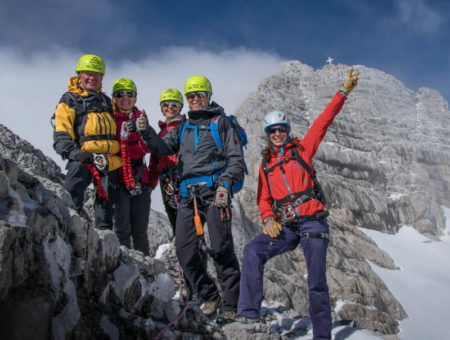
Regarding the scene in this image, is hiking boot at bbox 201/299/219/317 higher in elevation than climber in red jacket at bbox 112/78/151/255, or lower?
lower

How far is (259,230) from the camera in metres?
26.1

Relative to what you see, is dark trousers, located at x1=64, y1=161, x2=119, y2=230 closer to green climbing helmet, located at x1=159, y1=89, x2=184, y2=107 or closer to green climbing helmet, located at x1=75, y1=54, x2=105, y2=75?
green climbing helmet, located at x1=75, y1=54, x2=105, y2=75

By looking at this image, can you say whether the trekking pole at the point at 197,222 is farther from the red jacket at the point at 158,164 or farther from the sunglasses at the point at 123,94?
the sunglasses at the point at 123,94

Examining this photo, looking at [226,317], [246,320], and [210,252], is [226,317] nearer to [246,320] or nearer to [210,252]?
[246,320]

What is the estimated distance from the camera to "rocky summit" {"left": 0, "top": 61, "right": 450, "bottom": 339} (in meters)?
2.59

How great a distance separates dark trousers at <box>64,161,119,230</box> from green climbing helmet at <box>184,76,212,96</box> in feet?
6.94

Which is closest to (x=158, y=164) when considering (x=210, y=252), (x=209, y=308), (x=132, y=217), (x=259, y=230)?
(x=132, y=217)

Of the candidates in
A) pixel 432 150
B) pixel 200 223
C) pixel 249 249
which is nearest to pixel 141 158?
pixel 200 223

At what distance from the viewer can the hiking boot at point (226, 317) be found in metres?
4.93

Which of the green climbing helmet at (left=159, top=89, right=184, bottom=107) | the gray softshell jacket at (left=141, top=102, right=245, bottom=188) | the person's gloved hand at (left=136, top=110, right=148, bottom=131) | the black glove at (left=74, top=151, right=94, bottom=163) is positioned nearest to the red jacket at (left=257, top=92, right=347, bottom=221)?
the gray softshell jacket at (left=141, top=102, right=245, bottom=188)

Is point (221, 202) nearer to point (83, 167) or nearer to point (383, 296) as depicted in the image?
point (83, 167)

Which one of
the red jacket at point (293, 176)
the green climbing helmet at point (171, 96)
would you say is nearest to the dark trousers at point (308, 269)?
the red jacket at point (293, 176)

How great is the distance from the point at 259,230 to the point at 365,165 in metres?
60.7

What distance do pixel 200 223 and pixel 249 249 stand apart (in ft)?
2.96
